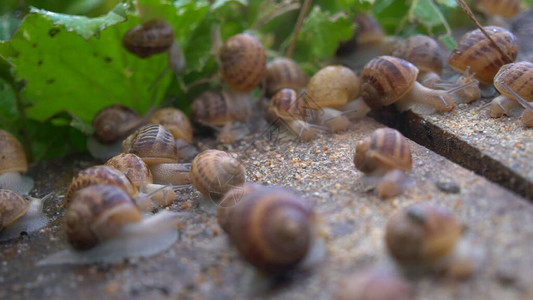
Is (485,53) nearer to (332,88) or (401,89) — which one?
(401,89)

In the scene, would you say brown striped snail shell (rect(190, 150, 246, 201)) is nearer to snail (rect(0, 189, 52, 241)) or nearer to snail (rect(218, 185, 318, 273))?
snail (rect(218, 185, 318, 273))

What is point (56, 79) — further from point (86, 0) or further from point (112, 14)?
point (86, 0)

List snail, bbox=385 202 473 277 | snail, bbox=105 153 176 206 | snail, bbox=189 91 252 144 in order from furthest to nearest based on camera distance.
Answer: snail, bbox=189 91 252 144 < snail, bbox=105 153 176 206 < snail, bbox=385 202 473 277

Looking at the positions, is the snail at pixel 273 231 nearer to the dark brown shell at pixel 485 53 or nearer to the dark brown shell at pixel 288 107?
the dark brown shell at pixel 288 107

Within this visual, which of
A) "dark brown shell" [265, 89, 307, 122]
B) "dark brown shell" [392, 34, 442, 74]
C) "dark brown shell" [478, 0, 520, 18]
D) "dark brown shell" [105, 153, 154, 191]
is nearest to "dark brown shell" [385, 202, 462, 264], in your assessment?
"dark brown shell" [105, 153, 154, 191]

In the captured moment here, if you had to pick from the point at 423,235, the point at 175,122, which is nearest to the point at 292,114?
the point at 175,122

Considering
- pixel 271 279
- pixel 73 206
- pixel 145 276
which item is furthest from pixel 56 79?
pixel 271 279
